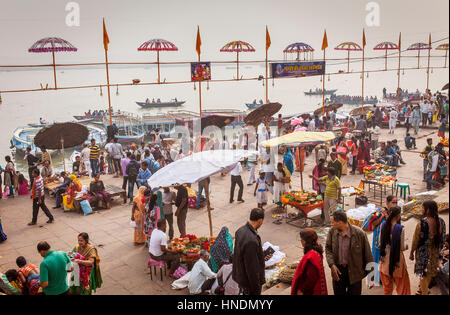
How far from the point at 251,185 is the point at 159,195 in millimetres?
5502

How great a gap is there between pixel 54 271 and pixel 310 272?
346 cm

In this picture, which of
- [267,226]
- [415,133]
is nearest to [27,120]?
[415,133]

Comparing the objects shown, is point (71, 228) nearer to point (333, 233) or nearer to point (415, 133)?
point (333, 233)

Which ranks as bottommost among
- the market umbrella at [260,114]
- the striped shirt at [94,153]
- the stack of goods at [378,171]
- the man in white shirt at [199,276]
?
the man in white shirt at [199,276]

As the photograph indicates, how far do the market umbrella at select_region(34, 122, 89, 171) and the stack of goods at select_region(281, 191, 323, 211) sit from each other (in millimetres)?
7882

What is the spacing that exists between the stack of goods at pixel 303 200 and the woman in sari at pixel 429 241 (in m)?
4.44

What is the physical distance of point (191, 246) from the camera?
7883 mm

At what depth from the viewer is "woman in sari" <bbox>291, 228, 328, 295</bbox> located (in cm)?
450

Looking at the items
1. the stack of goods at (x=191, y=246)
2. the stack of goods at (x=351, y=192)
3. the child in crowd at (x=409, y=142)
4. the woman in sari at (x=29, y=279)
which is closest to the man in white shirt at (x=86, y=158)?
the stack of goods at (x=191, y=246)

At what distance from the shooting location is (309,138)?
34.5ft

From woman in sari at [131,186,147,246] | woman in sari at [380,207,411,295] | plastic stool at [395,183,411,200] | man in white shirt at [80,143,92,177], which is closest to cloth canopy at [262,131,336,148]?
plastic stool at [395,183,411,200]

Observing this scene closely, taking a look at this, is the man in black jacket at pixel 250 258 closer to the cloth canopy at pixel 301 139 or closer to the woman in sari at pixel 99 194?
the cloth canopy at pixel 301 139

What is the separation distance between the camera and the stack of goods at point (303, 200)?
967 centimetres

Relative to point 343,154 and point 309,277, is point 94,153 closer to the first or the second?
point 343,154
